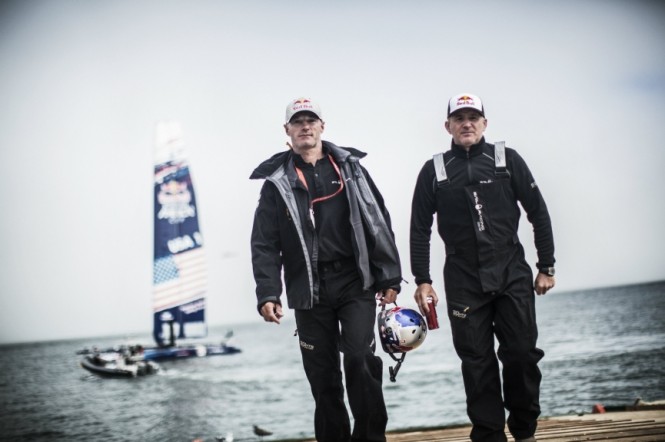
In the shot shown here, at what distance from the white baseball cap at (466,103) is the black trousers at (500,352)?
3.54ft

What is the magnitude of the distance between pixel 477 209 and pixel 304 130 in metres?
1.26

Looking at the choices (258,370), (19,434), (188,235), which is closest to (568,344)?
(258,370)

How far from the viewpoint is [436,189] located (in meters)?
4.27

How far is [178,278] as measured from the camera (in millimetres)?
40000

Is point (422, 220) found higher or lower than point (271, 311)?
higher

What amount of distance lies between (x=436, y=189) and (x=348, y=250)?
31.1 inches

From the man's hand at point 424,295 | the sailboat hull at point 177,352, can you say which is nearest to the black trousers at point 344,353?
the man's hand at point 424,295

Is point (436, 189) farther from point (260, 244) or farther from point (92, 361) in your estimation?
point (92, 361)

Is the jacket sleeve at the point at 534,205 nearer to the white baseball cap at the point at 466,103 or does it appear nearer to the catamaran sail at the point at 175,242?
the white baseball cap at the point at 466,103

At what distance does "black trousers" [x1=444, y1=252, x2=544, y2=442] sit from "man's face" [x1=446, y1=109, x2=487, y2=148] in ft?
2.90

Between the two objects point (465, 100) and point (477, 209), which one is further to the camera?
point (465, 100)

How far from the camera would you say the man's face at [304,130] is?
416 centimetres

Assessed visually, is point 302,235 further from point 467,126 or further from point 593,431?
point 593,431

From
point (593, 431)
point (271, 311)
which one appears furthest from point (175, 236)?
point (593, 431)
